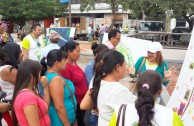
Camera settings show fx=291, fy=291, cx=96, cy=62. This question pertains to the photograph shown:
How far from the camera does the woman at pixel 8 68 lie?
3283mm

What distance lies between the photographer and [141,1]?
16922 mm

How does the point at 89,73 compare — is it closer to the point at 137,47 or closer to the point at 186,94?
the point at 186,94

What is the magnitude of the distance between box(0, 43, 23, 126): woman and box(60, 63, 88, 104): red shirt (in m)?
0.61

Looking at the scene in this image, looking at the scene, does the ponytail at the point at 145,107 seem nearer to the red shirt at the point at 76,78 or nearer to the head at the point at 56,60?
the head at the point at 56,60

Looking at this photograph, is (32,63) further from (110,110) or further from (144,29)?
(144,29)

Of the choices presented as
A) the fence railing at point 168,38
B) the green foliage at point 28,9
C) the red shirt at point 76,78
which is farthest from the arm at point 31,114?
the green foliage at point 28,9

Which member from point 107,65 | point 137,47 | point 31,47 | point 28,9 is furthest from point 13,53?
point 28,9

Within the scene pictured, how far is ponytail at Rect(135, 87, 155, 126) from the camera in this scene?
1.85 meters

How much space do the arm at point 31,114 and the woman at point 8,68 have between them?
0.98 meters

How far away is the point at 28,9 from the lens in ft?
112

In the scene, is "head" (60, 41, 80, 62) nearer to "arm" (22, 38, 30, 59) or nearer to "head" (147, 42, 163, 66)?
"head" (147, 42, 163, 66)

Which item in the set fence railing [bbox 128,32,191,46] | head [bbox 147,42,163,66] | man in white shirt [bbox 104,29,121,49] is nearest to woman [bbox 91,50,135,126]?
head [bbox 147,42,163,66]

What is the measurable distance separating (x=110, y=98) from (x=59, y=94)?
779 millimetres

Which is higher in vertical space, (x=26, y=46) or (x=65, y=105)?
(x=26, y=46)
